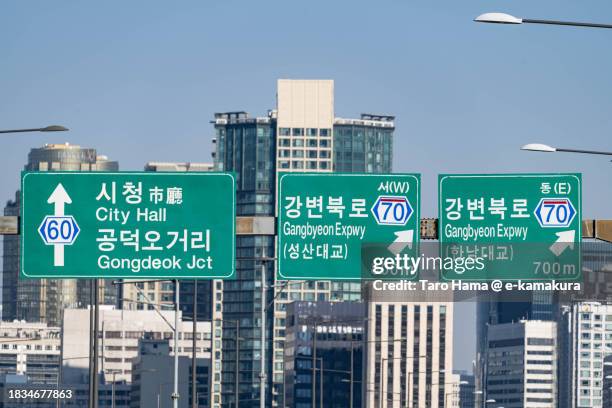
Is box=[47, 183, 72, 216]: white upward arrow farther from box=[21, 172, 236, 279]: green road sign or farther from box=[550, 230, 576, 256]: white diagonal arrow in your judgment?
box=[550, 230, 576, 256]: white diagonal arrow

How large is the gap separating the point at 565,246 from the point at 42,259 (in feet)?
38.9

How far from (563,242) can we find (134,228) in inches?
384

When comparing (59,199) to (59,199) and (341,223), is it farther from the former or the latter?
(341,223)

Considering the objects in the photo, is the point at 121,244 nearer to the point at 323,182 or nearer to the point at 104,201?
the point at 104,201

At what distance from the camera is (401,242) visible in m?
47.1

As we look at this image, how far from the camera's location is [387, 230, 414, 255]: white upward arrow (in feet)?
154

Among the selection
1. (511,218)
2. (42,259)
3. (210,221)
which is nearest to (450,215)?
(511,218)

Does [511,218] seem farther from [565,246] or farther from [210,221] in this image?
[210,221]

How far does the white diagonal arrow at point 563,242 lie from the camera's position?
47.3 meters

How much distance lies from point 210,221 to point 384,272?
13.6 feet

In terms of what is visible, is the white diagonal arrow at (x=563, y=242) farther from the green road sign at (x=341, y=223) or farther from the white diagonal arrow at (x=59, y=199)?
the white diagonal arrow at (x=59, y=199)

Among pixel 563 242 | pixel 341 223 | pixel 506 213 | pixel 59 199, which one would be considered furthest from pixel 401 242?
pixel 59 199

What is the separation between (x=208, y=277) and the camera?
153 feet

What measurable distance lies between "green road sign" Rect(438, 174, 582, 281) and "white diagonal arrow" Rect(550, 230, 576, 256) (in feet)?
0.07
